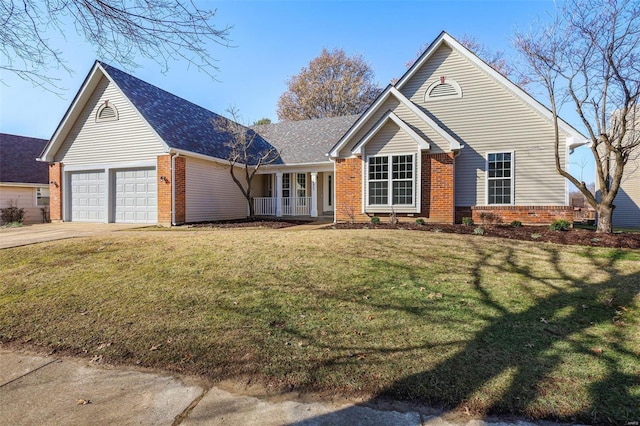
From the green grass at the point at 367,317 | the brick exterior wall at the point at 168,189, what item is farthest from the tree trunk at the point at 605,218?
the brick exterior wall at the point at 168,189

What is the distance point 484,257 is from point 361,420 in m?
5.39

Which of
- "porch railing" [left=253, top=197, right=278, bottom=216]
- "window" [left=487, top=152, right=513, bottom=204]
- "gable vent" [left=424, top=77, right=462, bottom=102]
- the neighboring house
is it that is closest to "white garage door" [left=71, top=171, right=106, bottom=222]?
the neighboring house

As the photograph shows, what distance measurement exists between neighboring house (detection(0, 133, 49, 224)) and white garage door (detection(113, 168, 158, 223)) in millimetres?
9052

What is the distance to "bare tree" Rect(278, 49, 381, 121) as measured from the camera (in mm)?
32375

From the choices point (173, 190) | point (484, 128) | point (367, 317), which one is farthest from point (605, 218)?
point (173, 190)

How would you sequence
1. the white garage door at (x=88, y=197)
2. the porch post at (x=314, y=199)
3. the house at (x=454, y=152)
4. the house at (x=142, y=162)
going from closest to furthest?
1. the house at (x=454, y=152)
2. the house at (x=142, y=162)
3. the white garage door at (x=88, y=197)
4. the porch post at (x=314, y=199)

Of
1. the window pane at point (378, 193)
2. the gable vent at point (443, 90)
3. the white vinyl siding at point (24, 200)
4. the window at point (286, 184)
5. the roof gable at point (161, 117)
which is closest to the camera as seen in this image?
the window pane at point (378, 193)

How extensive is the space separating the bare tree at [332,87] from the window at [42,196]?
2176cm

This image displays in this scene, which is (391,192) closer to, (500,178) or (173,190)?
(500,178)

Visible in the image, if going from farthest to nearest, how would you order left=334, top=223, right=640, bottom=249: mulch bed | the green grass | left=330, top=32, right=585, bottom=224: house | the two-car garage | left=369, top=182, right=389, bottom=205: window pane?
the two-car garage, left=369, top=182, right=389, bottom=205: window pane, left=330, top=32, right=585, bottom=224: house, left=334, top=223, right=640, bottom=249: mulch bed, the green grass

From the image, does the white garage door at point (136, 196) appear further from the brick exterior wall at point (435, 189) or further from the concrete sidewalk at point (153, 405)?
the concrete sidewalk at point (153, 405)

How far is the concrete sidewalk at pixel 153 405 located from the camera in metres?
2.53

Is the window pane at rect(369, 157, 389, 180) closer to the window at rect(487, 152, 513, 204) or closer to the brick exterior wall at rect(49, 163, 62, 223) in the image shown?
the window at rect(487, 152, 513, 204)

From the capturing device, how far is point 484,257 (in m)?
6.89
